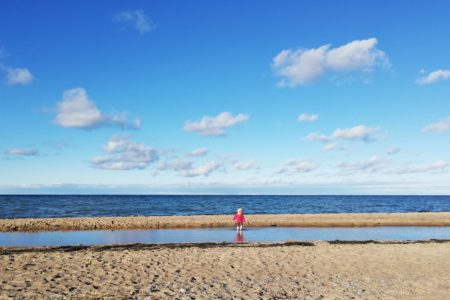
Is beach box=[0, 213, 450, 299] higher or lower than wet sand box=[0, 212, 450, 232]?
higher

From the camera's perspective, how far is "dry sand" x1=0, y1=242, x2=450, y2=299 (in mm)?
11562

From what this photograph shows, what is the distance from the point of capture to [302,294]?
11.6 metres

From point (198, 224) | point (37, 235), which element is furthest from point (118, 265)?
point (198, 224)

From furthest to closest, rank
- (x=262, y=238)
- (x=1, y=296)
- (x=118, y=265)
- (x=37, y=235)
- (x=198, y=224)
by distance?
(x=198, y=224)
(x=37, y=235)
(x=262, y=238)
(x=118, y=265)
(x=1, y=296)

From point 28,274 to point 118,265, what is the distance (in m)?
3.05

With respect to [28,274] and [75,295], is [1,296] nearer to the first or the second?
[75,295]

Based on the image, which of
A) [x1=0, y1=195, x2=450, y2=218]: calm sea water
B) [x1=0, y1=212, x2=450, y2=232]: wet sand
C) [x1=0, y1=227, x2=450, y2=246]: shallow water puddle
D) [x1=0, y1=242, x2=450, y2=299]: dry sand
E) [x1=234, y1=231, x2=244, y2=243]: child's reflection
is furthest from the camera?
[x1=0, y1=195, x2=450, y2=218]: calm sea water

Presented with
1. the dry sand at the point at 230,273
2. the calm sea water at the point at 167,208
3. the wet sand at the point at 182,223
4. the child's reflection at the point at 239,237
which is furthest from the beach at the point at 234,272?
the calm sea water at the point at 167,208

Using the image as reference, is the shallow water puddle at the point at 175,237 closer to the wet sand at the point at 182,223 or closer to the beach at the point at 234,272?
the wet sand at the point at 182,223

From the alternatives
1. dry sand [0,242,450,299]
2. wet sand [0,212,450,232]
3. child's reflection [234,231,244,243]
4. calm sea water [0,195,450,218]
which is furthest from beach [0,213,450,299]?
calm sea water [0,195,450,218]

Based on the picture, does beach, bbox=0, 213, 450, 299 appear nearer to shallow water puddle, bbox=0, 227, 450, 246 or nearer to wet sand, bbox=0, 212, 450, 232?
shallow water puddle, bbox=0, 227, 450, 246

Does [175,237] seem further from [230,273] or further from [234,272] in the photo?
[230,273]

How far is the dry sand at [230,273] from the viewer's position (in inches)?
455

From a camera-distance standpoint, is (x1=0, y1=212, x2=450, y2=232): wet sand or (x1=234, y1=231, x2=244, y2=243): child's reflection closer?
(x1=234, y1=231, x2=244, y2=243): child's reflection
